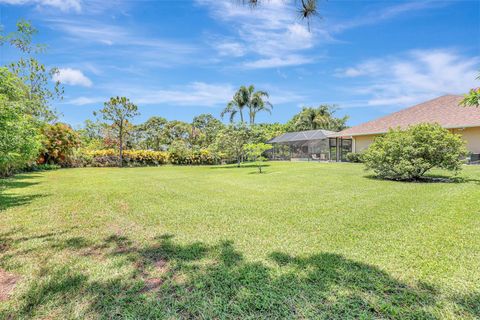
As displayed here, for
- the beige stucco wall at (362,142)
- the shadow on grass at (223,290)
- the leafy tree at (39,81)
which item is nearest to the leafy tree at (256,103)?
the beige stucco wall at (362,142)

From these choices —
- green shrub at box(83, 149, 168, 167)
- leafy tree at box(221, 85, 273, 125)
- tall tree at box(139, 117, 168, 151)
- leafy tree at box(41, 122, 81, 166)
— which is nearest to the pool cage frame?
leafy tree at box(221, 85, 273, 125)

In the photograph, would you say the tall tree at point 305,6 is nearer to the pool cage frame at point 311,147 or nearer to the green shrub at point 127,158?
the green shrub at point 127,158

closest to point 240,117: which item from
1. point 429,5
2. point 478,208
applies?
point 429,5

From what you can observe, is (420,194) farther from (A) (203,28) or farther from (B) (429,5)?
(A) (203,28)

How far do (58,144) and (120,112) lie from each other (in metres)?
7.17

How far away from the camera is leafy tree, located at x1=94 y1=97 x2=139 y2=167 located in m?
24.5

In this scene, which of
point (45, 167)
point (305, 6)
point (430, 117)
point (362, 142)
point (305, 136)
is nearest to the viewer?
point (305, 6)

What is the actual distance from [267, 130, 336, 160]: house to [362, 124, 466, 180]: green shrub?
16.7m

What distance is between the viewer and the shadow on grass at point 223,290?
227 cm

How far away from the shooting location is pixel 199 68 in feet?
55.2

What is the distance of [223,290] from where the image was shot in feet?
8.56

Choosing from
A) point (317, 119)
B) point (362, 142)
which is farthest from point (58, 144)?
point (317, 119)

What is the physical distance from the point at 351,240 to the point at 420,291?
1430 mm

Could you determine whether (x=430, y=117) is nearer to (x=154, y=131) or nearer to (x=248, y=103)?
(x=248, y=103)
